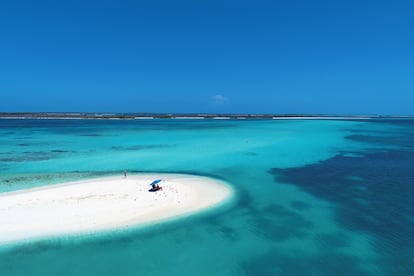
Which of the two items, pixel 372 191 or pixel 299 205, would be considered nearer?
pixel 299 205

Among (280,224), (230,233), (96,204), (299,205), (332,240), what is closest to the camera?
(332,240)

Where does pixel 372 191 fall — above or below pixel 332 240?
above

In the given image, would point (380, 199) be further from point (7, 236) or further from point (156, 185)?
point (7, 236)

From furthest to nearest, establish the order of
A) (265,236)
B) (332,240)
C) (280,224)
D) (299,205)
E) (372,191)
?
(372,191) < (299,205) < (280,224) < (265,236) < (332,240)

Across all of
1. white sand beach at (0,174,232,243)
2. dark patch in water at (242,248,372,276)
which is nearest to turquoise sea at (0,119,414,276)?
dark patch in water at (242,248,372,276)

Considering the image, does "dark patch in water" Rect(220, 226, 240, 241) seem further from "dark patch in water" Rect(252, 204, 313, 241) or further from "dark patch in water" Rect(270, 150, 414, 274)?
"dark patch in water" Rect(270, 150, 414, 274)

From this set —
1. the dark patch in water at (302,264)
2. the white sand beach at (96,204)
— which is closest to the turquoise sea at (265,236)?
the dark patch in water at (302,264)

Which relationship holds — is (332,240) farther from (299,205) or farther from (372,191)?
(372,191)

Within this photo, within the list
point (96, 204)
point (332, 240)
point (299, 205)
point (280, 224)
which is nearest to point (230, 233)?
point (280, 224)
